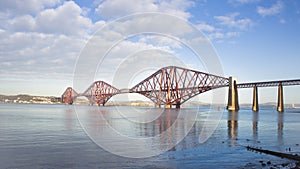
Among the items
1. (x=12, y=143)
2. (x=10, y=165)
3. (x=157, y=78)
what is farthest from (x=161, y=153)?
(x=157, y=78)

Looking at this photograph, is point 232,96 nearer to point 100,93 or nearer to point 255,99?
point 255,99

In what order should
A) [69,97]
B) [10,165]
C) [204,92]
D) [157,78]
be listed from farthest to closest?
[69,97]
[157,78]
[204,92]
[10,165]

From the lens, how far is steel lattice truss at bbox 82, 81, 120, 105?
145 m

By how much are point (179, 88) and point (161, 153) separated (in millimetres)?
105069

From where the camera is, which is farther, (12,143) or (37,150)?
(12,143)

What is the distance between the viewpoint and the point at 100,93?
151 m

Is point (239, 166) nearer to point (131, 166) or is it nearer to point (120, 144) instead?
point (131, 166)

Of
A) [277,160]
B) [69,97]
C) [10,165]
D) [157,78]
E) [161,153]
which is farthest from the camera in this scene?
[69,97]

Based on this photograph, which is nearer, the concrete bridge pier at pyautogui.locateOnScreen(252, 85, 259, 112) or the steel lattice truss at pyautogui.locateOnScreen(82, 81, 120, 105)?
the concrete bridge pier at pyautogui.locateOnScreen(252, 85, 259, 112)

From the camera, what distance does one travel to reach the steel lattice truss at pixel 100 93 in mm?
145400

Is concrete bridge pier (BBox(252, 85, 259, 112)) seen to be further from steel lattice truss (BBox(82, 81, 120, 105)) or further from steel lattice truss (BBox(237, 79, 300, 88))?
steel lattice truss (BBox(82, 81, 120, 105))

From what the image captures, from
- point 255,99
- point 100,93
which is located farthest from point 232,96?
point 100,93

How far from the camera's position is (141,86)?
139125mm

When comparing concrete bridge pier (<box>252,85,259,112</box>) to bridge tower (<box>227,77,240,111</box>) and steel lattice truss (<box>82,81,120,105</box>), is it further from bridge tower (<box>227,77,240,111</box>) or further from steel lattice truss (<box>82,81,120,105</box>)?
steel lattice truss (<box>82,81,120,105</box>)
